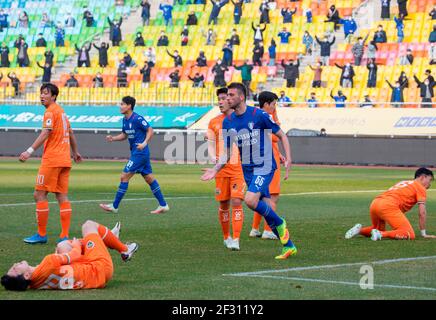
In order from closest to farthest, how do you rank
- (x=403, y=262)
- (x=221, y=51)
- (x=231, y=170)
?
(x=403, y=262)
(x=231, y=170)
(x=221, y=51)

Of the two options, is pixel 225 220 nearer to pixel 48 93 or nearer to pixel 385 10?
pixel 48 93

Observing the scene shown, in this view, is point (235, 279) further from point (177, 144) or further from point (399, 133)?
point (177, 144)

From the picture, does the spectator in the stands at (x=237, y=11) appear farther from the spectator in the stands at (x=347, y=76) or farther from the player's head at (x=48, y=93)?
the player's head at (x=48, y=93)

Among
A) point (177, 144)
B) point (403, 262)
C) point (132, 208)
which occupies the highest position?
point (403, 262)

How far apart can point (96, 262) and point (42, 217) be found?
430 centimetres

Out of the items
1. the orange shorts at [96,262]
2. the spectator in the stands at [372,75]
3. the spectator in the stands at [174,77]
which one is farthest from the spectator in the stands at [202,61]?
the orange shorts at [96,262]

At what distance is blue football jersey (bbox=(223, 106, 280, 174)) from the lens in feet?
42.6

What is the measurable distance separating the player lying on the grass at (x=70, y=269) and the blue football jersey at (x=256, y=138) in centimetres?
314

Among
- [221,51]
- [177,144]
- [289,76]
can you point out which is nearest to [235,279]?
[177,144]

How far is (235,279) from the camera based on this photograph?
423 inches

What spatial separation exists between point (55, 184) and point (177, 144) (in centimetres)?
2647

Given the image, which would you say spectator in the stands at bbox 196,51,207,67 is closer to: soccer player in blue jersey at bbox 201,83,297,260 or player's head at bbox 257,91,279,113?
player's head at bbox 257,91,279,113

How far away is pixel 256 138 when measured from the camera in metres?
13.0

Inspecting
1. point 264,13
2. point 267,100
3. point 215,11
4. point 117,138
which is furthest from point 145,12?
point 267,100
